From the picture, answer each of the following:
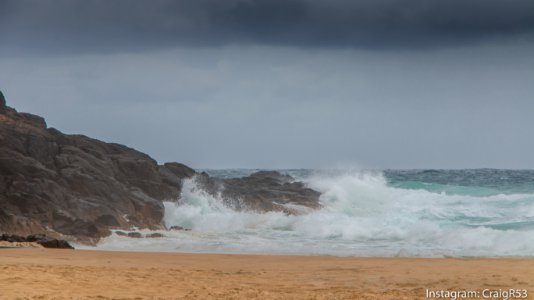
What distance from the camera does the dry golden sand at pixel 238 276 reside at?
11.4 metres

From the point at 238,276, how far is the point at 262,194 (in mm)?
23526

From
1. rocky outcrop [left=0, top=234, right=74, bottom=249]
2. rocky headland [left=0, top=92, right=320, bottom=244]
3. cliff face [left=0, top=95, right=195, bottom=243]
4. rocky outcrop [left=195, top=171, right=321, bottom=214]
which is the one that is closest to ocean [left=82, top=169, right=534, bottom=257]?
rocky outcrop [left=195, top=171, right=321, bottom=214]

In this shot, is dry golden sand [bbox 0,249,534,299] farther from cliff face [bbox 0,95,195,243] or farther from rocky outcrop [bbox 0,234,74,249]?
cliff face [bbox 0,95,195,243]

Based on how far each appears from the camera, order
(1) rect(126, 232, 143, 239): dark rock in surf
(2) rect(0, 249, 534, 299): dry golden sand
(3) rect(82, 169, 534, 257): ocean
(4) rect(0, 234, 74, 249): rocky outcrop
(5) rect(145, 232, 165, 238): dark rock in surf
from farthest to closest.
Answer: (5) rect(145, 232, 165, 238): dark rock in surf
(1) rect(126, 232, 143, 239): dark rock in surf
(3) rect(82, 169, 534, 257): ocean
(4) rect(0, 234, 74, 249): rocky outcrop
(2) rect(0, 249, 534, 299): dry golden sand

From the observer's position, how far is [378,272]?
1438 centimetres

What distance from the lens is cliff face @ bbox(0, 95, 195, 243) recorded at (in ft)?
74.5

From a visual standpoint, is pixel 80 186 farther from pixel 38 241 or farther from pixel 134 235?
pixel 38 241

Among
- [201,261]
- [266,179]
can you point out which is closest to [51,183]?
[201,261]

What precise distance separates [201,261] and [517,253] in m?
8.26

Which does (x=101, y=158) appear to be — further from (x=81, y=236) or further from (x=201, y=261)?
(x=201, y=261)

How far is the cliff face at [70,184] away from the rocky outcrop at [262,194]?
7.63 feet

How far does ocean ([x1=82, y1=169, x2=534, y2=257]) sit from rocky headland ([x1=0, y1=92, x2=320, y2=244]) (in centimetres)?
98

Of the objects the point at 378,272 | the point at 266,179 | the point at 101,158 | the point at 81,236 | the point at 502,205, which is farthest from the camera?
the point at 266,179

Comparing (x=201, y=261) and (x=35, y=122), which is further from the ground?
(x=35, y=122)
